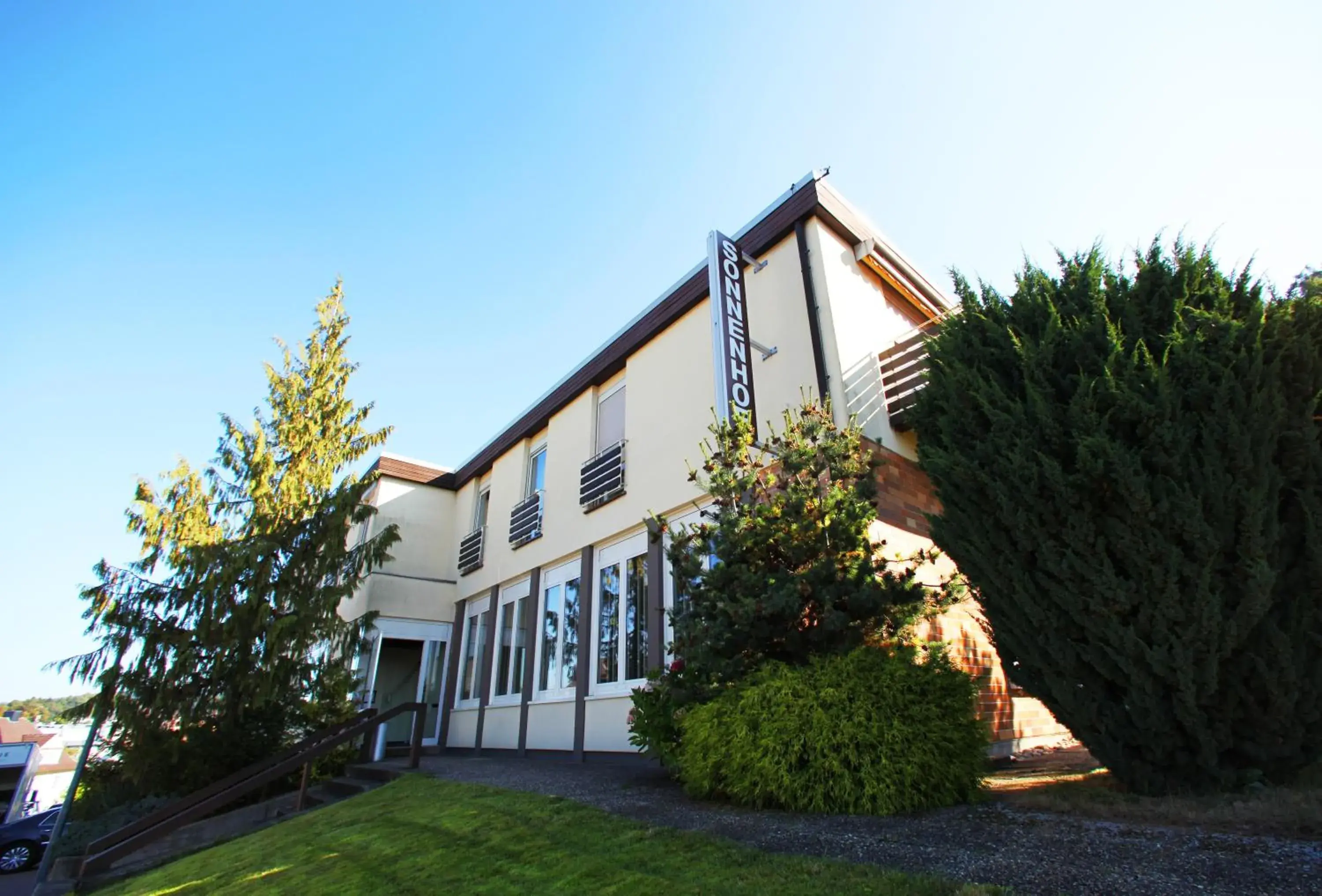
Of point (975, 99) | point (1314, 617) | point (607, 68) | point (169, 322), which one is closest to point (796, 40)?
point (975, 99)

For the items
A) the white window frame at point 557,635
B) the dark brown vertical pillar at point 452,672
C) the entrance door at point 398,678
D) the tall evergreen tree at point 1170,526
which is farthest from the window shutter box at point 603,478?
the entrance door at point 398,678

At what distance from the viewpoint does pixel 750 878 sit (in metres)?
2.88

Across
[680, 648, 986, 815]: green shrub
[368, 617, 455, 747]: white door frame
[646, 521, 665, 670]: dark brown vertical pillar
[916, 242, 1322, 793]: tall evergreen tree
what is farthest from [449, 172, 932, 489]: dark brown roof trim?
[680, 648, 986, 815]: green shrub

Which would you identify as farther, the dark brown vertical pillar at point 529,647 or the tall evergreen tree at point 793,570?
the dark brown vertical pillar at point 529,647

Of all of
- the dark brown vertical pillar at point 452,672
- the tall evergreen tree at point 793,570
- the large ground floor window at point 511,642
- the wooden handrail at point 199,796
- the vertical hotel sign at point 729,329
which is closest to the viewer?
the tall evergreen tree at point 793,570

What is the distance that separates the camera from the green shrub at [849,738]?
4125 millimetres

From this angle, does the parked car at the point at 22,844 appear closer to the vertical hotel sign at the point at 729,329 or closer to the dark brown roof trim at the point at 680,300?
the dark brown roof trim at the point at 680,300

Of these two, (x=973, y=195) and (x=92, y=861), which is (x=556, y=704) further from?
(x=973, y=195)

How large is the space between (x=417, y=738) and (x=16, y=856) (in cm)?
1478

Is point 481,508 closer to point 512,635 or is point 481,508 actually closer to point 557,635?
point 512,635

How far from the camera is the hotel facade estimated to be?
7711mm

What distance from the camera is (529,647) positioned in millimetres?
11562

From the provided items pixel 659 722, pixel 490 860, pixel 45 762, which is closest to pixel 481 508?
pixel 659 722

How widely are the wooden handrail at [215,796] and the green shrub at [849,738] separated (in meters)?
5.33
